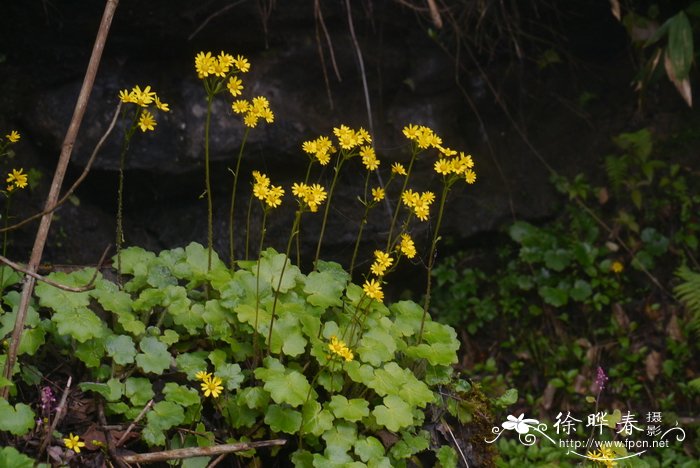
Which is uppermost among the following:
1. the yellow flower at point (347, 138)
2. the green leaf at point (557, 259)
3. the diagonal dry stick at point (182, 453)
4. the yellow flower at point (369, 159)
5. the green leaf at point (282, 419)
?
the yellow flower at point (347, 138)

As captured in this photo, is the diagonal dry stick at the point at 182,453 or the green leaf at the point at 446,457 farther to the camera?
the green leaf at the point at 446,457

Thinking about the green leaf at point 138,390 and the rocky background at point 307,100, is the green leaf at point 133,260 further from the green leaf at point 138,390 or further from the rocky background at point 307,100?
the rocky background at point 307,100

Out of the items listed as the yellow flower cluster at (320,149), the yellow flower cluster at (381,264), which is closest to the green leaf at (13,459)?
the yellow flower cluster at (381,264)

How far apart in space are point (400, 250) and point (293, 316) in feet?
1.20

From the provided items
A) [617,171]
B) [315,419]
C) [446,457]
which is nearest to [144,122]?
[315,419]

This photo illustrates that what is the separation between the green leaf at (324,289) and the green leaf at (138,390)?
0.53 metres

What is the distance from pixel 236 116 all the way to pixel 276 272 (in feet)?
5.69

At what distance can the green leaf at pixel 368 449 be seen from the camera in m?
1.93

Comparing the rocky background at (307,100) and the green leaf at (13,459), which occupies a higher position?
the green leaf at (13,459)

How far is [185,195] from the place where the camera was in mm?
3836

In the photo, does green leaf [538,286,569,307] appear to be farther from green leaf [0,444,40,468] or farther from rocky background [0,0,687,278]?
green leaf [0,444,40,468]

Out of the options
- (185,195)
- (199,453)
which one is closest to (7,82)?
(185,195)

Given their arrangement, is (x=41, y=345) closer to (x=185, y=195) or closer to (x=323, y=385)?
(x=323, y=385)

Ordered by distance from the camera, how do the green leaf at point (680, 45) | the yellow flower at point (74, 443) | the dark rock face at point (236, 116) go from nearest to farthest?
the yellow flower at point (74, 443)
the dark rock face at point (236, 116)
the green leaf at point (680, 45)
